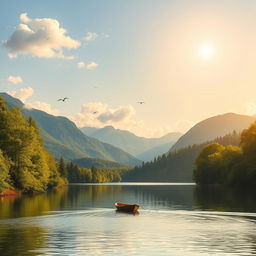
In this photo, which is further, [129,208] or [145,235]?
[129,208]

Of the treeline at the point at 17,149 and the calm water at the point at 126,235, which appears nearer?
the calm water at the point at 126,235

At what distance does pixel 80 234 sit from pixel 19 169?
84007mm

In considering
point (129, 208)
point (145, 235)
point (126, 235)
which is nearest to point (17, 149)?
point (129, 208)

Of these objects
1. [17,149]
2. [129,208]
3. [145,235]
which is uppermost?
[17,149]

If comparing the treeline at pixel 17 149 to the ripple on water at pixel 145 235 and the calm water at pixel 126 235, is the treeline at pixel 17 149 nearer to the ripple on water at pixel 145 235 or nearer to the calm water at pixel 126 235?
the calm water at pixel 126 235

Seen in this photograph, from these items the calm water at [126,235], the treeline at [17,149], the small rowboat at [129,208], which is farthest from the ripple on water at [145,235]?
the treeline at [17,149]

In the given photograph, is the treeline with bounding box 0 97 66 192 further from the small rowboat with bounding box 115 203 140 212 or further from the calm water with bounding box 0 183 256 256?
the calm water with bounding box 0 183 256 256

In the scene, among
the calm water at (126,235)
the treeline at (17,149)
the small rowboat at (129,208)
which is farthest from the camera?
the treeline at (17,149)

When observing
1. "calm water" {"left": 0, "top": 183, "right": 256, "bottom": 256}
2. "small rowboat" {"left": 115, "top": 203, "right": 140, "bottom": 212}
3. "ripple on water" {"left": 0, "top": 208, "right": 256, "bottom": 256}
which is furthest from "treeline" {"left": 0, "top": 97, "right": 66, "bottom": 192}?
"ripple on water" {"left": 0, "top": 208, "right": 256, "bottom": 256}

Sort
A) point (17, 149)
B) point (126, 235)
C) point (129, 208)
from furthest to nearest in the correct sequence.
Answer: point (17, 149), point (129, 208), point (126, 235)

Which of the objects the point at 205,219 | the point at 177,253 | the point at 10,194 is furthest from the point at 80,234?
the point at 10,194

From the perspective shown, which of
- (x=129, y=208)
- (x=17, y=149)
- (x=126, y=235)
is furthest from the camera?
(x=17, y=149)

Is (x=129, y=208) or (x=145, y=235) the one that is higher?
(x=129, y=208)

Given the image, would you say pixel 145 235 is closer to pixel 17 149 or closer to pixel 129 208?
pixel 129 208
